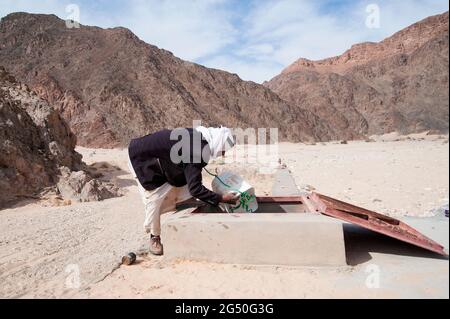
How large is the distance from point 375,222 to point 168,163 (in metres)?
1.96

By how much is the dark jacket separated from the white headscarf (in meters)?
0.07

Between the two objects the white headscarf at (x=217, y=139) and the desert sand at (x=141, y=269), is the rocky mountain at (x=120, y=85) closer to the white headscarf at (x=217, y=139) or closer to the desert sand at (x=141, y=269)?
the desert sand at (x=141, y=269)

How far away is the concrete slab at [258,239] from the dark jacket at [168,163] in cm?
35

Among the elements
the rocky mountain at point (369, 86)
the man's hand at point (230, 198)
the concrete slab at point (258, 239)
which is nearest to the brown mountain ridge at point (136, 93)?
the rocky mountain at point (369, 86)

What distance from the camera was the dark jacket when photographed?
358 centimetres

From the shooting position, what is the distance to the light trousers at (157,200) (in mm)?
3896

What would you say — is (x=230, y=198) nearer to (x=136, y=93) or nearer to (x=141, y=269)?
(x=141, y=269)

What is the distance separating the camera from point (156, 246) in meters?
3.95

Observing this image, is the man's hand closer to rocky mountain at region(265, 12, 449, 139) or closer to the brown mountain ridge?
the brown mountain ridge

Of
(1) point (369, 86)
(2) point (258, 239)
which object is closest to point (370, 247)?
(2) point (258, 239)

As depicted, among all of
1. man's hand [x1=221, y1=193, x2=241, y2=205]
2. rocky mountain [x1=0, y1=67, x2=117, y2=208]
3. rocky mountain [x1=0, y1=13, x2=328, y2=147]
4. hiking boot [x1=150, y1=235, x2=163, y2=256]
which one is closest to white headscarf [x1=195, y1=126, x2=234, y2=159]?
man's hand [x1=221, y1=193, x2=241, y2=205]

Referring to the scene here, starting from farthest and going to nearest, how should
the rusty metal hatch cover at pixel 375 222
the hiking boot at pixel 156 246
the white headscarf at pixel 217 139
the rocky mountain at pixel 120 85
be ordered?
the rocky mountain at pixel 120 85
the hiking boot at pixel 156 246
the white headscarf at pixel 217 139
the rusty metal hatch cover at pixel 375 222
